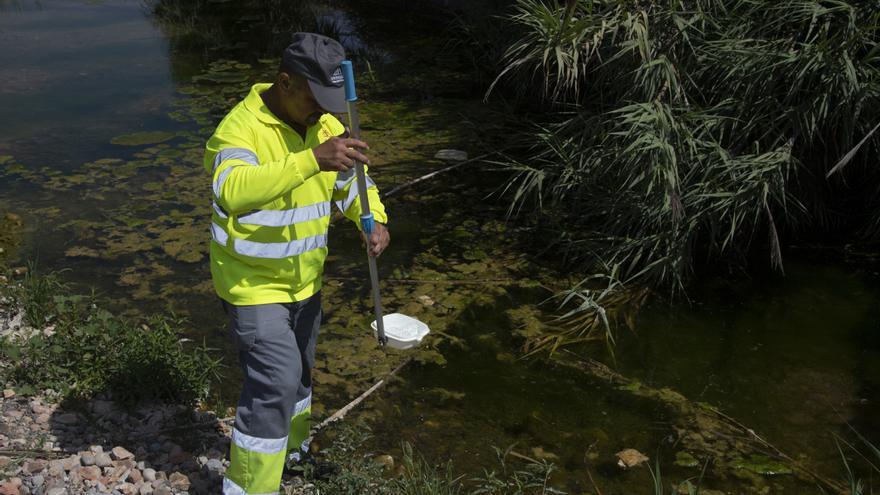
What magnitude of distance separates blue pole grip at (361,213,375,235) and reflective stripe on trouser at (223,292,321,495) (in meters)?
0.33

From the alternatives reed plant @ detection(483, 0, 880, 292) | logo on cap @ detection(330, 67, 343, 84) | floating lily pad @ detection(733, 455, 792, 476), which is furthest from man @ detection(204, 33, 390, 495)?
reed plant @ detection(483, 0, 880, 292)

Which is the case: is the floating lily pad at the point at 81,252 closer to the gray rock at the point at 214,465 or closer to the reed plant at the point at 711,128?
the gray rock at the point at 214,465

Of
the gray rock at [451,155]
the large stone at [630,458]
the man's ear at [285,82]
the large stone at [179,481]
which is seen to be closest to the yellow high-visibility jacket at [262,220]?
the man's ear at [285,82]

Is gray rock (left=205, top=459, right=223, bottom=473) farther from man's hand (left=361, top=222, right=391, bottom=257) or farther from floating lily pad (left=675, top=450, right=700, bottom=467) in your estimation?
floating lily pad (left=675, top=450, right=700, bottom=467)

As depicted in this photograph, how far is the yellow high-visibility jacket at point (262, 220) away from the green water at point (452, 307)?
1.15m

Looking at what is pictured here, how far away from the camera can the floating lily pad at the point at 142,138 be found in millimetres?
7000

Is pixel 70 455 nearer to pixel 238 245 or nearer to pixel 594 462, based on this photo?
pixel 238 245

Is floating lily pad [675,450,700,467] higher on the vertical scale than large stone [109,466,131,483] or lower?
lower

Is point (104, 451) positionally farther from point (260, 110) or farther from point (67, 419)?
point (260, 110)

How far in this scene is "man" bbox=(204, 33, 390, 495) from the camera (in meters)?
2.71

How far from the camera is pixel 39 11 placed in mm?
11828

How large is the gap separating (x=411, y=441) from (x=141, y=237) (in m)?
2.51

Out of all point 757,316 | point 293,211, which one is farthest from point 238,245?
point 757,316

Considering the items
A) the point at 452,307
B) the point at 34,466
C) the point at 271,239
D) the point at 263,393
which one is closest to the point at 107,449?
the point at 34,466
